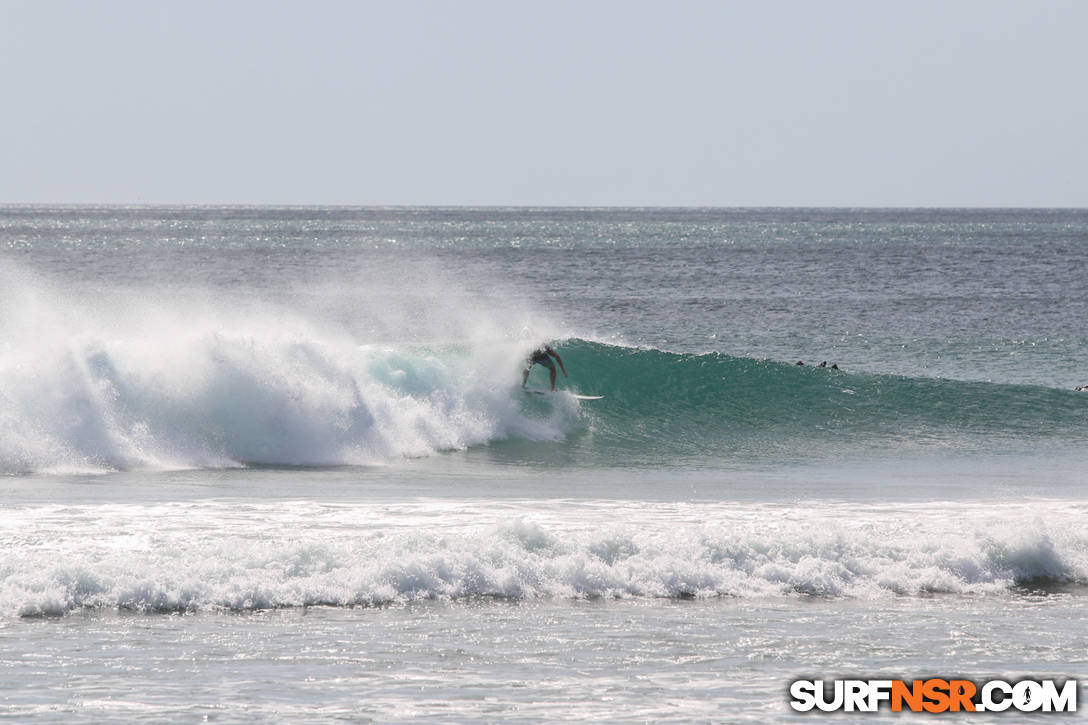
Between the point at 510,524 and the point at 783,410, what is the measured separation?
10.1 m

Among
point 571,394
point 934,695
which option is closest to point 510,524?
point 934,695

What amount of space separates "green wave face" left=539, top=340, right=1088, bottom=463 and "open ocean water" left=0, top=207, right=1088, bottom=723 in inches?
2.9

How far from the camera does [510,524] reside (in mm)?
10859

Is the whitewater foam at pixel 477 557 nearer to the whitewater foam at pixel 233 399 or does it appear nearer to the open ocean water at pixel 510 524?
the open ocean water at pixel 510 524

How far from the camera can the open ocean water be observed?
7902mm

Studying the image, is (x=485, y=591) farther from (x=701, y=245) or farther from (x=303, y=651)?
(x=701, y=245)

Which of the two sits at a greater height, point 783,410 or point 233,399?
point 233,399

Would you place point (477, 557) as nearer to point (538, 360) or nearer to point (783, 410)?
point (538, 360)

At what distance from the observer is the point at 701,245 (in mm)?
89625

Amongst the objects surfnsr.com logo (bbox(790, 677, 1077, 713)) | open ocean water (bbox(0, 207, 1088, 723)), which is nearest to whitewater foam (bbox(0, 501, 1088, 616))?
open ocean water (bbox(0, 207, 1088, 723))

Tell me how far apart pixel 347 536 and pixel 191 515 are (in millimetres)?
1724

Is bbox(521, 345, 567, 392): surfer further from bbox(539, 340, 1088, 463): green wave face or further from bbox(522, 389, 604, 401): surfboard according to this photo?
bbox(539, 340, 1088, 463): green wave face

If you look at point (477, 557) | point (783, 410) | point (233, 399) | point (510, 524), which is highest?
point (233, 399)

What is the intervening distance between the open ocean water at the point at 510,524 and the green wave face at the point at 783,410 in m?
0.07
